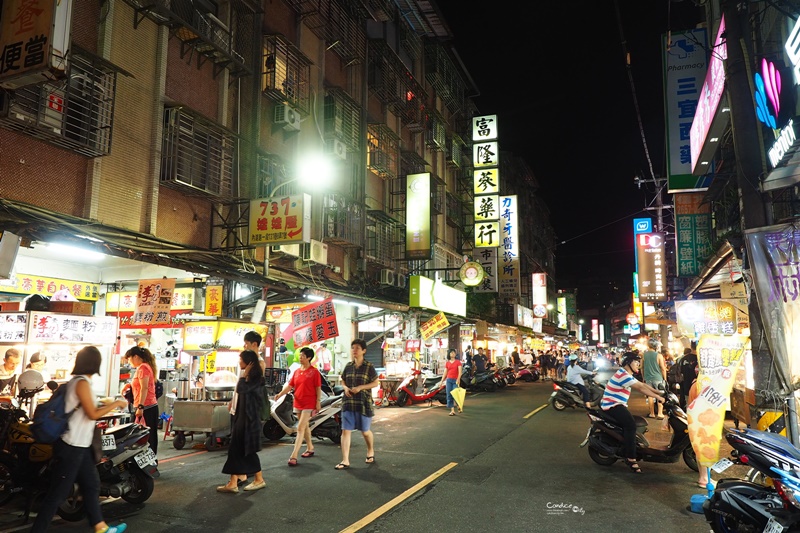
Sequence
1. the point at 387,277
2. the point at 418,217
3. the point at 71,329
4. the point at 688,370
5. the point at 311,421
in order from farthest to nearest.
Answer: the point at 418,217 → the point at 387,277 → the point at 688,370 → the point at 311,421 → the point at 71,329

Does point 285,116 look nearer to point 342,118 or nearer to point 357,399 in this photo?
point 342,118

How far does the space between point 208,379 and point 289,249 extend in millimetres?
4660

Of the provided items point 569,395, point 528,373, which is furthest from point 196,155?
point 528,373

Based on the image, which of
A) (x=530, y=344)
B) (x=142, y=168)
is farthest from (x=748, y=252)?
(x=530, y=344)

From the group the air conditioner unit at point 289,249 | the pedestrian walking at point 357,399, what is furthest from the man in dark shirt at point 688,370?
the air conditioner unit at point 289,249

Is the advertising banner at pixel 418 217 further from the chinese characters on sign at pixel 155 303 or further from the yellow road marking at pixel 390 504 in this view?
the yellow road marking at pixel 390 504

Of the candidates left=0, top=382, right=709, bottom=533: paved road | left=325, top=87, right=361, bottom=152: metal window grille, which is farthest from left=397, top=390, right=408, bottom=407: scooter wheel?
left=325, top=87, right=361, bottom=152: metal window grille

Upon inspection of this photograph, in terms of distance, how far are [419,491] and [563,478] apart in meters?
2.31

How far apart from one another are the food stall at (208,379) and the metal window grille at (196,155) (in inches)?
122

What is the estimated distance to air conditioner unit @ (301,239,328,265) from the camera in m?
15.6

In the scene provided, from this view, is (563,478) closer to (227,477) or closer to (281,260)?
(227,477)

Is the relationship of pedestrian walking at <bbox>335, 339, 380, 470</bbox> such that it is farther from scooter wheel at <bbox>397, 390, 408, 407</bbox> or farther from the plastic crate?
scooter wheel at <bbox>397, 390, 408, 407</bbox>

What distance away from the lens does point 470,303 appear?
33094mm

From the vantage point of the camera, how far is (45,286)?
13.9 metres
